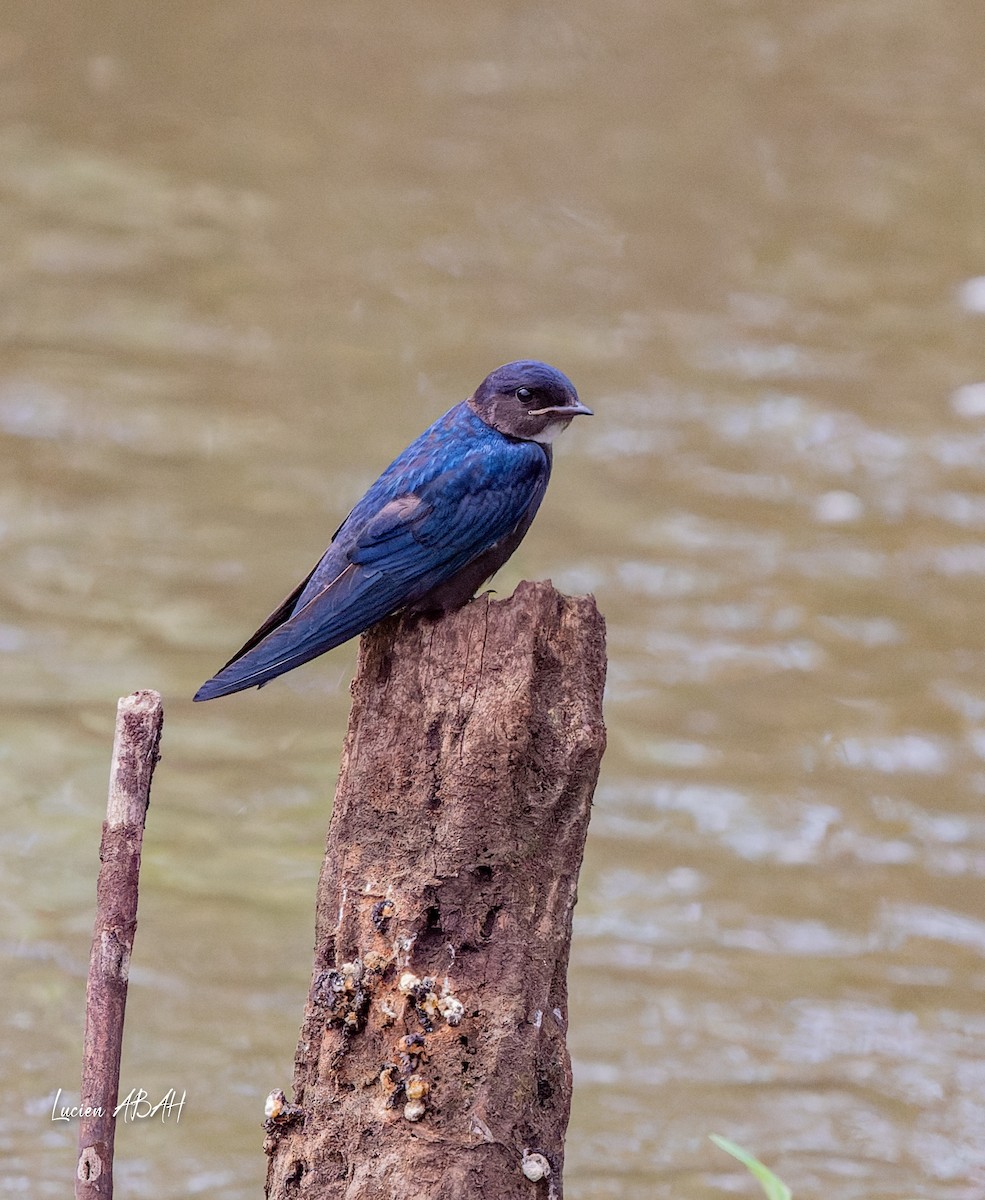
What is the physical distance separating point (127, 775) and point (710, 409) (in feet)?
26.8

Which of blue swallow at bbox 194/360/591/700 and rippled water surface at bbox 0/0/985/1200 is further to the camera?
rippled water surface at bbox 0/0/985/1200

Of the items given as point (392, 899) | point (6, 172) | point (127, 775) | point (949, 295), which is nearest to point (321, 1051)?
point (392, 899)

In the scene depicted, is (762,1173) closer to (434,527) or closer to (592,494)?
(434,527)

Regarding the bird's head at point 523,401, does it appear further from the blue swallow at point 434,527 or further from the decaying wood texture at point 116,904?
the decaying wood texture at point 116,904

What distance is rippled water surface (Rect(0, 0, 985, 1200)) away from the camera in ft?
24.7

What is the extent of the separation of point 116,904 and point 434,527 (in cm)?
148

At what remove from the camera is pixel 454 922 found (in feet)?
11.1

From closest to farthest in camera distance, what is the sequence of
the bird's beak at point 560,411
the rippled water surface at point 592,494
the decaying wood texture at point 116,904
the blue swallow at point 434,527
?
the decaying wood texture at point 116,904 < the blue swallow at point 434,527 < the bird's beak at point 560,411 < the rippled water surface at point 592,494

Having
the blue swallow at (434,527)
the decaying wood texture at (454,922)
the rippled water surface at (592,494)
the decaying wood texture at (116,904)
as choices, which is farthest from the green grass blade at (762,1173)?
the rippled water surface at (592,494)

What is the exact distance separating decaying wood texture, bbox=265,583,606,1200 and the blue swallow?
408mm

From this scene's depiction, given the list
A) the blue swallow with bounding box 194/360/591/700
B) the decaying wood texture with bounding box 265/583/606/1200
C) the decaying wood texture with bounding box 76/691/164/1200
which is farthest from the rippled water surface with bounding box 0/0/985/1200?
the decaying wood texture with bounding box 76/691/164/1200

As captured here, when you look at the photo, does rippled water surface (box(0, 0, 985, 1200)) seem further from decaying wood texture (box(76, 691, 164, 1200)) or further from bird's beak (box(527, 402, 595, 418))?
decaying wood texture (box(76, 691, 164, 1200))

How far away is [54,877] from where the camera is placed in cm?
822

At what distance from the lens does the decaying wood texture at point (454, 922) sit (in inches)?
128
